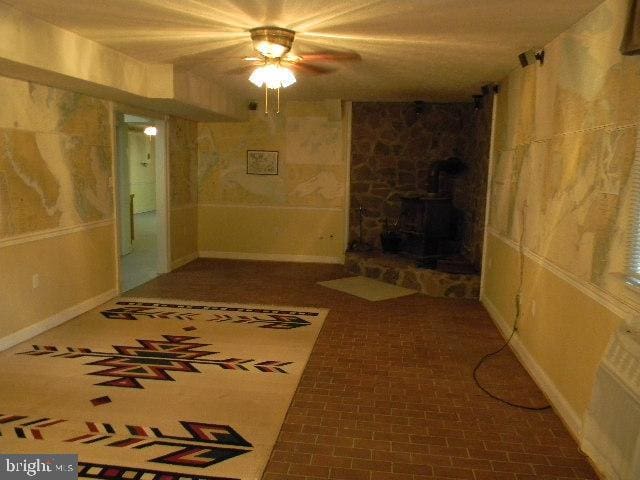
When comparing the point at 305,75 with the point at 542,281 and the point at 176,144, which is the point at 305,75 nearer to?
the point at 176,144

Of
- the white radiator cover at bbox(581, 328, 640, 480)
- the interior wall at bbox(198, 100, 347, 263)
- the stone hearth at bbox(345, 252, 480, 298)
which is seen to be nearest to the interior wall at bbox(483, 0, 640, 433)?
the white radiator cover at bbox(581, 328, 640, 480)

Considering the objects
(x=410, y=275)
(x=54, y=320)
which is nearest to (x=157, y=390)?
(x=54, y=320)

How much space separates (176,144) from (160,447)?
17.2 ft

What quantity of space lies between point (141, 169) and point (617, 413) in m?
13.2

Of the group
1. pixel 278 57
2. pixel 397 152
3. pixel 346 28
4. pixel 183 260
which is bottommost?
pixel 183 260

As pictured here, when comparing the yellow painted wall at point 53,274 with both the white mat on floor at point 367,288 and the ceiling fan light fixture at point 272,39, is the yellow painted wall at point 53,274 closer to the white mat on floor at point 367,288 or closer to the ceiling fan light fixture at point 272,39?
the ceiling fan light fixture at point 272,39

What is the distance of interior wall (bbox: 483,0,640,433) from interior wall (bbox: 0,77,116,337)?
4079mm

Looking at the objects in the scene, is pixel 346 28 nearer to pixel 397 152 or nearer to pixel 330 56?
pixel 330 56

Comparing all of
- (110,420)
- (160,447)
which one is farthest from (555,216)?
(110,420)

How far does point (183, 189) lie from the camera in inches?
Result: 294

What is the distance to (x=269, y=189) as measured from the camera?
25.8 ft

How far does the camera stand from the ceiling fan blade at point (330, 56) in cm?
418

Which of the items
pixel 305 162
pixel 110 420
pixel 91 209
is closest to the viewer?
pixel 110 420

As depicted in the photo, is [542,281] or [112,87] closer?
[542,281]
